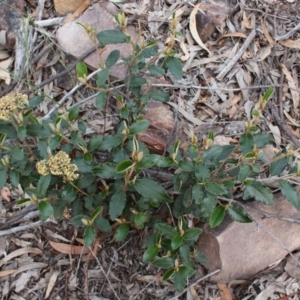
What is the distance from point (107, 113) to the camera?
91.1 inches

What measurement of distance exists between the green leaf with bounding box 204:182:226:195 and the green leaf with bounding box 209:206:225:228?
11 cm

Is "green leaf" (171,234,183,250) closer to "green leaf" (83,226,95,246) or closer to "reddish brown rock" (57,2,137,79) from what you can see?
"green leaf" (83,226,95,246)

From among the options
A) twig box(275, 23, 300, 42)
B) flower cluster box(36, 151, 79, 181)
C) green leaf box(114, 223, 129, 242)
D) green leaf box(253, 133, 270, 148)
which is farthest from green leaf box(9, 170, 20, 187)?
twig box(275, 23, 300, 42)

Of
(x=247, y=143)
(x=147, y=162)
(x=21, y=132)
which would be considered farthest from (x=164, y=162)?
(x=21, y=132)

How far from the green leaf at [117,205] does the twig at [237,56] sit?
1.00 meters

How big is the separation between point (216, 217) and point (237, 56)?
108cm

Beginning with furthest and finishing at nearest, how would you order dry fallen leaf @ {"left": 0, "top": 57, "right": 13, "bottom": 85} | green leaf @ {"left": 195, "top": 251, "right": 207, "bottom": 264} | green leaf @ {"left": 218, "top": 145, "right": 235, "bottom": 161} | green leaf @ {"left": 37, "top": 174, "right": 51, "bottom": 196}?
dry fallen leaf @ {"left": 0, "top": 57, "right": 13, "bottom": 85} < green leaf @ {"left": 195, "top": 251, "right": 207, "bottom": 264} < green leaf @ {"left": 218, "top": 145, "right": 235, "bottom": 161} < green leaf @ {"left": 37, "top": 174, "right": 51, "bottom": 196}

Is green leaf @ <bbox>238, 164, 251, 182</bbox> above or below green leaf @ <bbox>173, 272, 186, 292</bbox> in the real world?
above

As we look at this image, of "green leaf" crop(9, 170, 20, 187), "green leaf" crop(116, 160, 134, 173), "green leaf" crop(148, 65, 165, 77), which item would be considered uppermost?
"green leaf" crop(148, 65, 165, 77)

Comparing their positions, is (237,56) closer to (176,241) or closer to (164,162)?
(164,162)

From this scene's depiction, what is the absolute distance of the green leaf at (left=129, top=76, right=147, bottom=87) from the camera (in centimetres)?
200

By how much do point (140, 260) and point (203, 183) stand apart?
2.18 feet

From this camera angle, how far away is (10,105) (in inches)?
61.8

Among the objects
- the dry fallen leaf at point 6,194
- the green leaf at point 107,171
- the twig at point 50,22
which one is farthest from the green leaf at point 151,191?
the twig at point 50,22
